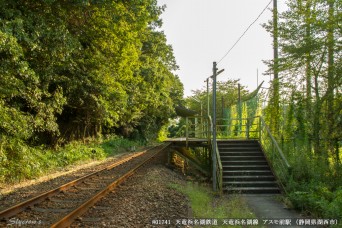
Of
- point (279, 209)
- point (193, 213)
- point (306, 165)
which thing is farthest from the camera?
point (306, 165)

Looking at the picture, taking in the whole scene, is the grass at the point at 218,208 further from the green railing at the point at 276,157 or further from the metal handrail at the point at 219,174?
the green railing at the point at 276,157

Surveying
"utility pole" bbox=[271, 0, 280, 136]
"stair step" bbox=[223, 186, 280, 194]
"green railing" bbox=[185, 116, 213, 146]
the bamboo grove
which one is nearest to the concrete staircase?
"stair step" bbox=[223, 186, 280, 194]

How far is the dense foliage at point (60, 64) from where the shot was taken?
9609 mm

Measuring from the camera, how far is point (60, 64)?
500 inches

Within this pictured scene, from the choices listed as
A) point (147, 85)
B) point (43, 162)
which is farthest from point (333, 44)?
point (147, 85)

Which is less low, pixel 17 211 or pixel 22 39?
pixel 22 39

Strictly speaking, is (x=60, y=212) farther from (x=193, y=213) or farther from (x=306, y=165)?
(x=306, y=165)

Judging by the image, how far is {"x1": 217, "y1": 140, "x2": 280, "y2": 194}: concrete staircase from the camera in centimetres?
1142

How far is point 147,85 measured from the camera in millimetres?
28547

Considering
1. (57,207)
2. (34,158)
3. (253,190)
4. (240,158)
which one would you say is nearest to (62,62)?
(34,158)

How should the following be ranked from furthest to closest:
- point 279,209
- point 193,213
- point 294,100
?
point 294,100 → point 279,209 → point 193,213

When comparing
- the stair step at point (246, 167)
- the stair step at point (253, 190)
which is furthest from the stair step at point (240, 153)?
the stair step at point (253, 190)

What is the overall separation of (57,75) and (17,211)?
778 centimetres

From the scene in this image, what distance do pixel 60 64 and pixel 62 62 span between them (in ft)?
1.06
